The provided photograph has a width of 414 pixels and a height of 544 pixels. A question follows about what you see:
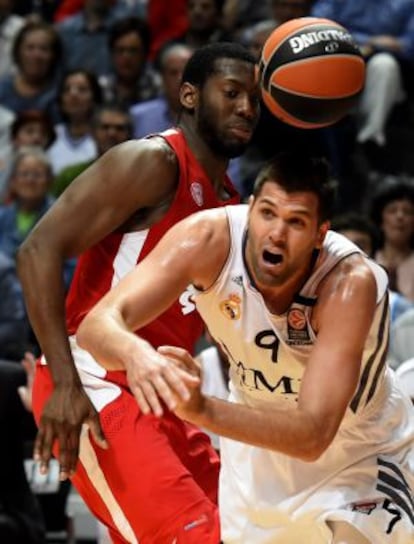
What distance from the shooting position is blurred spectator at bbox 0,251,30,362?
754 centimetres

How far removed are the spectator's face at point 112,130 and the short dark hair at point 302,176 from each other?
5151 millimetres

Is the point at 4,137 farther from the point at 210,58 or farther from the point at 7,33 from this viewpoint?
the point at 210,58

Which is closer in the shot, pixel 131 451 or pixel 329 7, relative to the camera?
pixel 131 451

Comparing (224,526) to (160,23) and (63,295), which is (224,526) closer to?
(63,295)

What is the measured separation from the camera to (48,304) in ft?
13.7

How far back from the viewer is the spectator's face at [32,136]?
30.1ft

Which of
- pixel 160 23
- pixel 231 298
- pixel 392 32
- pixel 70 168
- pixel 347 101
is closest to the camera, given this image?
pixel 231 298

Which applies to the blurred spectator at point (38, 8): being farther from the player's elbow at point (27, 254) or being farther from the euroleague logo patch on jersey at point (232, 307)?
the euroleague logo patch on jersey at point (232, 307)

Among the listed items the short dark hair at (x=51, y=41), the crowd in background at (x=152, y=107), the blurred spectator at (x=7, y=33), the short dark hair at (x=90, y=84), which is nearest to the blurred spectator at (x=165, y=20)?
the crowd in background at (x=152, y=107)

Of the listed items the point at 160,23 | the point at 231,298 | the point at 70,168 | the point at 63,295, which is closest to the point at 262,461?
the point at 231,298

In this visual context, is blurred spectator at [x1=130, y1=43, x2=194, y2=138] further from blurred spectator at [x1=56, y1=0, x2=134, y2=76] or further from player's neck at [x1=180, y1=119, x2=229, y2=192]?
player's neck at [x1=180, y1=119, x2=229, y2=192]

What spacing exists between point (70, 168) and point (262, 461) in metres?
5.00

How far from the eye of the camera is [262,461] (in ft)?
13.4

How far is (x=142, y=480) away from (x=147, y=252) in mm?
784
